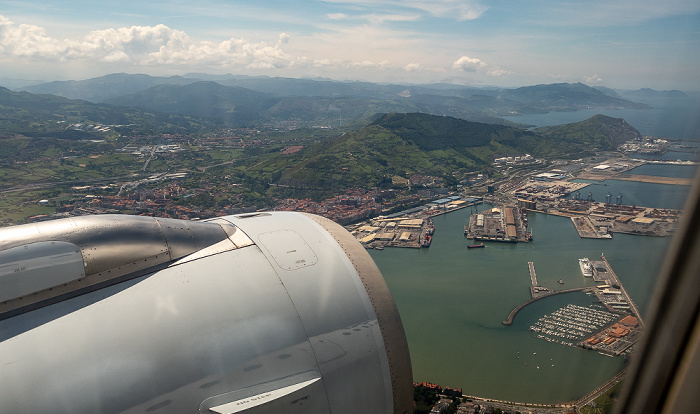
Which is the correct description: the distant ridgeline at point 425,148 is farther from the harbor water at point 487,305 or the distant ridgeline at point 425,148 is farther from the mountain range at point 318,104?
the mountain range at point 318,104

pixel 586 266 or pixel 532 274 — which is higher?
pixel 586 266

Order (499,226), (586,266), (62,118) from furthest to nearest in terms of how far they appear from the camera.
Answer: (62,118)
(499,226)
(586,266)

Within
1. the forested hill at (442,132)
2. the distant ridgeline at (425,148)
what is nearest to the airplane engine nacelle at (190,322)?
the distant ridgeline at (425,148)

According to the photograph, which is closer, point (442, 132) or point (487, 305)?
point (487, 305)

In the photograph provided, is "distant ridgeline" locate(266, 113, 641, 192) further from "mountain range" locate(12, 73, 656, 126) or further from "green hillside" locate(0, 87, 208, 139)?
"green hillside" locate(0, 87, 208, 139)

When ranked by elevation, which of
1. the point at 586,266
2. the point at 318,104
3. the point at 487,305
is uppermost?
the point at 318,104

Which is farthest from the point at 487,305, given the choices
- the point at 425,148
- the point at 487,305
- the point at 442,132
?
the point at 442,132

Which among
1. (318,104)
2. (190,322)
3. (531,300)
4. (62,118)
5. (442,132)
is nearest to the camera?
(190,322)

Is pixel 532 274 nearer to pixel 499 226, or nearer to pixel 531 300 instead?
pixel 531 300
